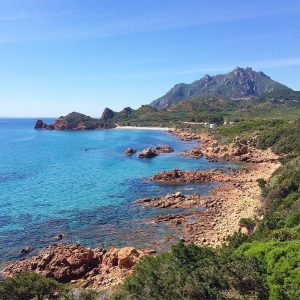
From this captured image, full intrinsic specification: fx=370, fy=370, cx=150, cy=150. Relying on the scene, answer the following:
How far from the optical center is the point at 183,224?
1601 inches

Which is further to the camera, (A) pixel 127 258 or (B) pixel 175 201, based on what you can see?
(B) pixel 175 201

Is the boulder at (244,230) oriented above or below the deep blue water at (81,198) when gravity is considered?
above

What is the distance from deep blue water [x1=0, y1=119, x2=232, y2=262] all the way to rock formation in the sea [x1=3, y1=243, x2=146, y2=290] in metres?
3.12

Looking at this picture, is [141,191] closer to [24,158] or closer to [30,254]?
[30,254]

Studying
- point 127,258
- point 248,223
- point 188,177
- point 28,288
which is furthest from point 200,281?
point 188,177

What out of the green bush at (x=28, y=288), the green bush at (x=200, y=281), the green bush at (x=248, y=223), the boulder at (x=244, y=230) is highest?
the green bush at (x=200, y=281)

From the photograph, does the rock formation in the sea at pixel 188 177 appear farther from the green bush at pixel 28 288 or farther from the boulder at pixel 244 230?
the green bush at pixel 28 288

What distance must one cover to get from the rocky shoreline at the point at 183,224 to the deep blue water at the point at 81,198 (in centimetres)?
248

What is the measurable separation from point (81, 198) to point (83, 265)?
874 inches

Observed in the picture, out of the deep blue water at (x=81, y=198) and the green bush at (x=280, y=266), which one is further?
the deep blue water at (x=81, y=198)

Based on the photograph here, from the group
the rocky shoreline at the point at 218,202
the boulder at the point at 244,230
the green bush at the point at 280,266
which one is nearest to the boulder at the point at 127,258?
the rocky shoreline at the point at 218,202

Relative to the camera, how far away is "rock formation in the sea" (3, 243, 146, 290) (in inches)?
1139

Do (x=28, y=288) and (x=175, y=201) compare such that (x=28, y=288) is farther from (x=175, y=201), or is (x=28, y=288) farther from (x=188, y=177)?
(x=188, y=177)

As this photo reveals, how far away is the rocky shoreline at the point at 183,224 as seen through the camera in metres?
29.8
